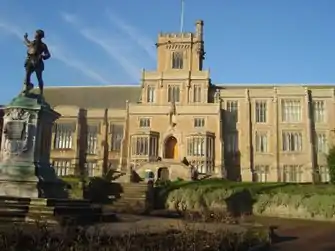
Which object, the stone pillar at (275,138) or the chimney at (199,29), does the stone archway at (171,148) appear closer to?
the stone pillar at (275,138)

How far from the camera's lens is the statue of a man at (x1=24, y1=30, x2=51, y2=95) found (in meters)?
17.5

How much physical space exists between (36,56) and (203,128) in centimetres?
4275

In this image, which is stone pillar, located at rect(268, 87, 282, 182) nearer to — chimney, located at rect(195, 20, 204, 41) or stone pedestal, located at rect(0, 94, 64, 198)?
chimney, located at rect(195, 20, 204, 41)

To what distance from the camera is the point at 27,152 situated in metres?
16.7

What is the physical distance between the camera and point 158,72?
219ft

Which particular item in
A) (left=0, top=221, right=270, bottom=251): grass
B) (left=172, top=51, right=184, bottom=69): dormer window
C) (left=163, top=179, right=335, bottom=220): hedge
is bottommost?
(left=0, top=221, right=270, bottom=251): grass

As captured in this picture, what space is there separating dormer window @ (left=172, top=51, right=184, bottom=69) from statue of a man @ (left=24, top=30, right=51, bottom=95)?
5248 cm

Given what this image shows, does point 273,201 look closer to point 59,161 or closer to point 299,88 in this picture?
point 299,88

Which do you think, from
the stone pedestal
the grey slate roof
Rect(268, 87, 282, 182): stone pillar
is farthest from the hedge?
the grey slate roof

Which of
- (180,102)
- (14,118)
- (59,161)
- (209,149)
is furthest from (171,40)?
(14,118)

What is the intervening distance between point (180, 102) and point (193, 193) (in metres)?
35.0

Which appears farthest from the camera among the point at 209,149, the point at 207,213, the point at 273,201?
the point at 209,149

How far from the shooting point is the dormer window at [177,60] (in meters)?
69.5

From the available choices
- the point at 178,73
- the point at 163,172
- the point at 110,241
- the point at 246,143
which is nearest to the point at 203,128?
the point at 246,143
